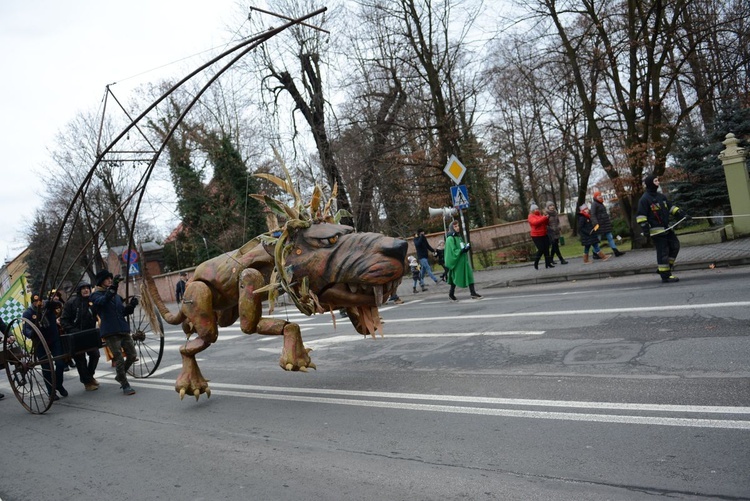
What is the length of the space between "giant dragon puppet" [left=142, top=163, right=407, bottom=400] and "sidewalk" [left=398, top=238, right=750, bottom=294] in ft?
28.6

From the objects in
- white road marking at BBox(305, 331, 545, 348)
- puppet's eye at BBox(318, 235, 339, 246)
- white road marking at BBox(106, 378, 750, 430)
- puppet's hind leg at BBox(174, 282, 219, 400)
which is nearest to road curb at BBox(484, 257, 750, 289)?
white road marking at BBox(305, 331, 545, 348)

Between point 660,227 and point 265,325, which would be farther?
point 660,227

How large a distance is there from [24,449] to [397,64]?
2082 centimetres

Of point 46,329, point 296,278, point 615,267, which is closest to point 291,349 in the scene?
point 296,278

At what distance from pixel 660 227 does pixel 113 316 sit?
404 inches

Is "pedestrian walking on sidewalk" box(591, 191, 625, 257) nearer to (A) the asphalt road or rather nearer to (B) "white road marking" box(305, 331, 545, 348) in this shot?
(A) the asphalt road

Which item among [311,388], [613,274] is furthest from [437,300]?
[311,388]

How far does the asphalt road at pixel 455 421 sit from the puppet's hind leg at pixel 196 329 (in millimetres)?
370

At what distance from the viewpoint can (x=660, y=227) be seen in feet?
37.5

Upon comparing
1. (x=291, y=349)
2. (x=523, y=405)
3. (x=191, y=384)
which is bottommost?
(x=523, y=405)

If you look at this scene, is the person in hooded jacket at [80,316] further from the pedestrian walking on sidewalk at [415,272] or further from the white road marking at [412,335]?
the pedestrian walking on sidewalk at [415,272]

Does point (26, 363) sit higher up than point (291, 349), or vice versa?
point (26, 363)

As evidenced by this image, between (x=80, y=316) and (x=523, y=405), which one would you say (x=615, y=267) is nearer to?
(x=523, y=405)

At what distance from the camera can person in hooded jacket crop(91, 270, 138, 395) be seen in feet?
30.3
